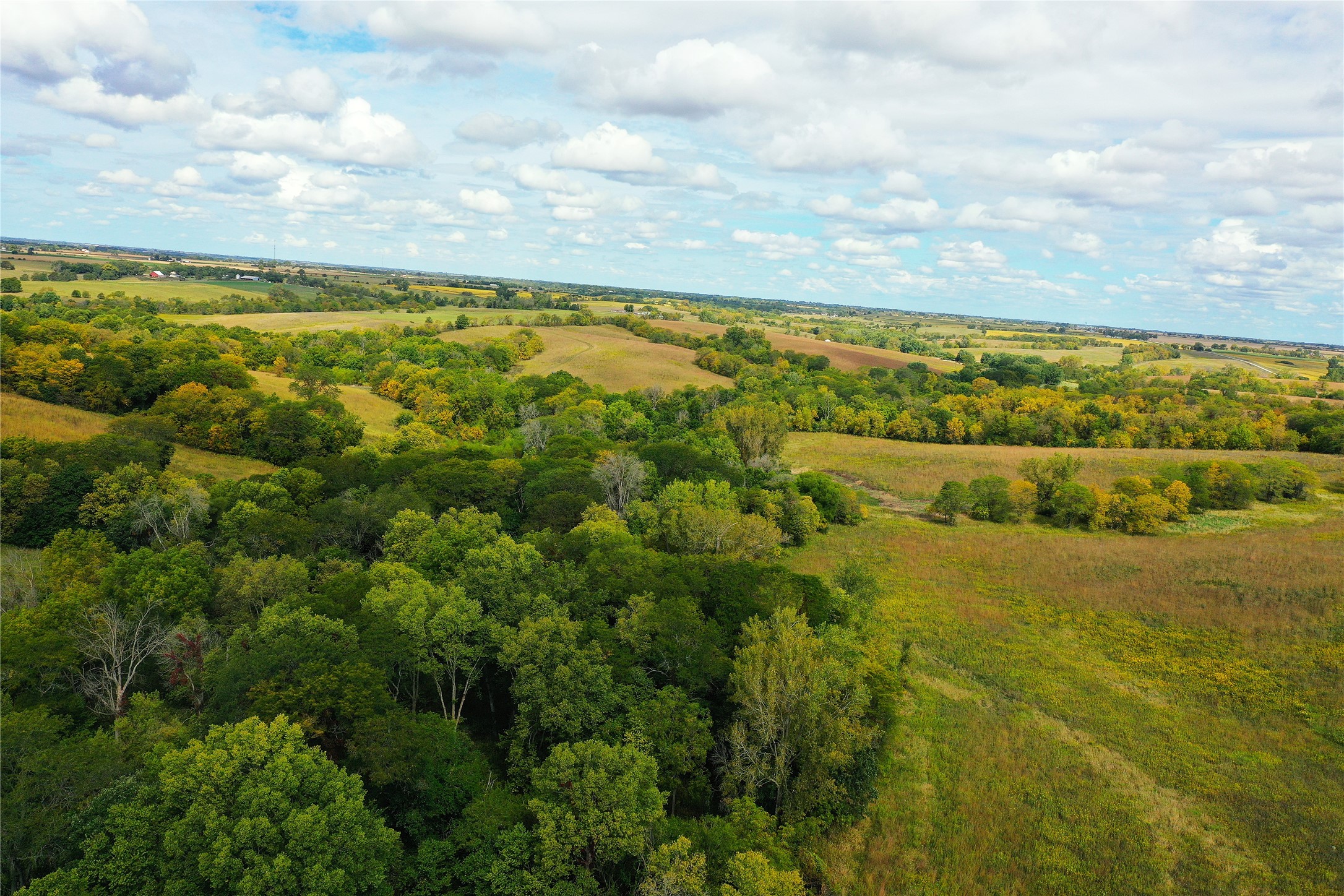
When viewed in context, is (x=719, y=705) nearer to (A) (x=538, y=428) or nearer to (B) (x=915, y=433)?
(A) (x=538, y=428)

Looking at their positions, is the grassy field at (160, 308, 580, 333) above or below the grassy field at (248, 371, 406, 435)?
above

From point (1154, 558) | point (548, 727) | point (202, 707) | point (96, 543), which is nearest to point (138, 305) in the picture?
point (96, 543)

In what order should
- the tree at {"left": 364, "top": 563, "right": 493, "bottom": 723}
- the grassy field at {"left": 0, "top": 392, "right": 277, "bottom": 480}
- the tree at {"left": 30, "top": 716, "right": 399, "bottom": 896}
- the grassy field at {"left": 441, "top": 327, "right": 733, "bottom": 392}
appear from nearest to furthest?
1. the tree at {"left": 30, "top": 716, "right": 399, "bottom": 896}
2. the tree at {"left": 364, "top": 563, "right": 493, "bottom": 723}
3. the grassy field at {"left": 0, "top": 392, "right": 277, "bottom": 480}
4. the grassy field at {"left": 441, "top": 327, "right": 733, "bottom": 392}

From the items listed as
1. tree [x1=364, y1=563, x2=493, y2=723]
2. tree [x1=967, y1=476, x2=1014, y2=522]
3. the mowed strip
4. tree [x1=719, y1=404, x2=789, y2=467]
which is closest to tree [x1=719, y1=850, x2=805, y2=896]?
tree [x1=364, y1=563, x2=493, y2=723]

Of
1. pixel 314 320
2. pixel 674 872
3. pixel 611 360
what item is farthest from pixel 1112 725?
pixel 314 320

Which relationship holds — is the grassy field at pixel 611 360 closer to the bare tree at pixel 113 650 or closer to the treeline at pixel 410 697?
the treeline at pixel 410 697

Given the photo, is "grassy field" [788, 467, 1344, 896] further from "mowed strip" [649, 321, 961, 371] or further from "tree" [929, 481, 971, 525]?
"mowed strip" [649, 321, 961, 371]

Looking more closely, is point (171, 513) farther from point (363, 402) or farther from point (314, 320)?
point (314, 320)
